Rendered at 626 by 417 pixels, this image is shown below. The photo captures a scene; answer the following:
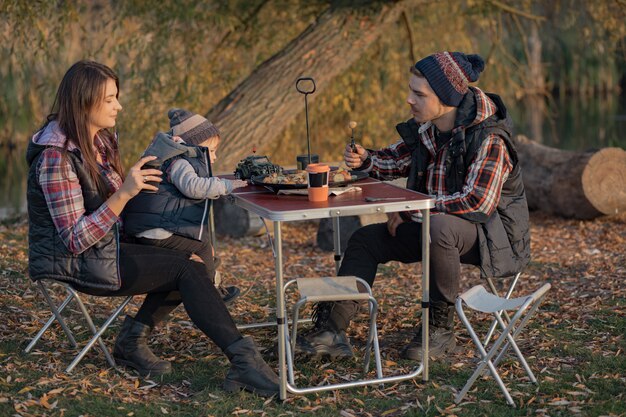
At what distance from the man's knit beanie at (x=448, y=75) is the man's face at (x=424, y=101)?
26 millimetres

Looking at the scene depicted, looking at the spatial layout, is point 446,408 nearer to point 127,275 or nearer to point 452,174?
point 452,174

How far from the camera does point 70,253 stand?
413 cm

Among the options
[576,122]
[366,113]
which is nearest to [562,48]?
[576,122]

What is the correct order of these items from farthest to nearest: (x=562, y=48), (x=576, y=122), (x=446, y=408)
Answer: (x=562, y=48), (x=576, y=122), (x=446, y=408)

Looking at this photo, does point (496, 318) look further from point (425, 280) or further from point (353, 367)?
point (353, 367)

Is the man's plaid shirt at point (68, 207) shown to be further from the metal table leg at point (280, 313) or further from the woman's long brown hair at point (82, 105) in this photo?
the metal table leg at point (280, 313)

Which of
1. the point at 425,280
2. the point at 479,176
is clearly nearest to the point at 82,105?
the point at 425,280

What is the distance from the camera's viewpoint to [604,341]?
16.3ft

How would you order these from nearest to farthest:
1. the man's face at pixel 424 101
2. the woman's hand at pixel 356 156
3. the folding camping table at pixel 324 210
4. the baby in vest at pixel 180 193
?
the folding camping table at pixel 324 210 → the baby in vest at pixel 180 193 → the man's face at pixel 424 101 → the woman's hand at pixel 356 156

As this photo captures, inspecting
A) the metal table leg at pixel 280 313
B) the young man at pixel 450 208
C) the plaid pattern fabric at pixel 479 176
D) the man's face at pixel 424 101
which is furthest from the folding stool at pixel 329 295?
the man's face at pixel 424 101

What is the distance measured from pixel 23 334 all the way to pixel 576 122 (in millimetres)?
15911

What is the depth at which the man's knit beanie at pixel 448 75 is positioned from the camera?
15.0 ft

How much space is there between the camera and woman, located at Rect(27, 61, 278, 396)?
13.4 feet

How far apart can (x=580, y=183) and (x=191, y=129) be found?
5339 millimetres
